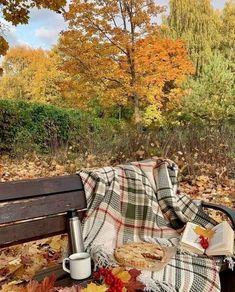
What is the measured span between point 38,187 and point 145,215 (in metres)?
0.68

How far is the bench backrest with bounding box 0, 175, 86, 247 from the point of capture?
187 cm

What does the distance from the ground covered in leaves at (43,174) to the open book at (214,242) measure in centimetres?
64

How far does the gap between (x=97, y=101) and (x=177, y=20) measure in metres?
5.62

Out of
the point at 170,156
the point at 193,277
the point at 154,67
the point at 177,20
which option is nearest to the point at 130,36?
the point at 154,67

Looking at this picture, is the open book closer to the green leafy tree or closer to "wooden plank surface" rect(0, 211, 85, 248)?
"wooden plank surface" rect(0, 211, 85, 248)

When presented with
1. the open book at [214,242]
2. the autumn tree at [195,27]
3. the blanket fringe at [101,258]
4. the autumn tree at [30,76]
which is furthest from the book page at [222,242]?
the autumn tree at [195,27]

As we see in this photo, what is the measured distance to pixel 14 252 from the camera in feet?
9.53

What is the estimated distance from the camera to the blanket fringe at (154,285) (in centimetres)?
172

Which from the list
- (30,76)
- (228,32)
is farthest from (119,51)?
(30,76)

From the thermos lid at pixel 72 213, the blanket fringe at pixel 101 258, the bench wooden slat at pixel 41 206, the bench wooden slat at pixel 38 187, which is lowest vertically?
the blanket fringe at pixel 101 258

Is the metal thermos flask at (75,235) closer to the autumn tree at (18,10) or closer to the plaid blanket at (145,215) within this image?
the plaid blanket at (145,215)

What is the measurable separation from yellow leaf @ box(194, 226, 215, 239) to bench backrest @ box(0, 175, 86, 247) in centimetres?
62

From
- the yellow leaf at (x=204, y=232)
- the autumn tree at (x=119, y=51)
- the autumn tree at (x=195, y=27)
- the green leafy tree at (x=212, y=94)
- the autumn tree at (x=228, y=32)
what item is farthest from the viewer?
the autumn tree at (x=228, y=32)

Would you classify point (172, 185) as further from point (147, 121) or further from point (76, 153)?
point (147, 121)
